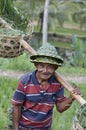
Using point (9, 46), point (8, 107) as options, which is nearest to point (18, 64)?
point (8, 107)

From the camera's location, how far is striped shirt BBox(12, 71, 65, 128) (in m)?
3.33

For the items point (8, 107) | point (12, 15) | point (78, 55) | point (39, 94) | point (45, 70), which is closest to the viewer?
point (45, 70)

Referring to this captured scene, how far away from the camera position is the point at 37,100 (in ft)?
10.9

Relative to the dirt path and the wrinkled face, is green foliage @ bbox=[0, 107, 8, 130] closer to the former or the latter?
the wrinkled face

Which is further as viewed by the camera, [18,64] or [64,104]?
[18,64]

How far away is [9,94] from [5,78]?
1.19 meters

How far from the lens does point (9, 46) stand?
344cm

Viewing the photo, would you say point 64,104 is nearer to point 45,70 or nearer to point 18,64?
point 45,70

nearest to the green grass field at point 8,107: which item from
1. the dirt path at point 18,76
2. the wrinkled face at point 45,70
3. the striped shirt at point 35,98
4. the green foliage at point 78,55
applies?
the dirt path at point 18,76

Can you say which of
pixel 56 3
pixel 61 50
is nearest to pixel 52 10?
pixel 56 3

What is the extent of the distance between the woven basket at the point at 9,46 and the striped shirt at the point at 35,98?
0.24 m

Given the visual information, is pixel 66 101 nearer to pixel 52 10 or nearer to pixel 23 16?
pixel 23 16

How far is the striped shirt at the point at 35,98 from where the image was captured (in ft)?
10.9

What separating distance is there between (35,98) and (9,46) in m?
0.44
